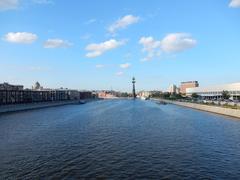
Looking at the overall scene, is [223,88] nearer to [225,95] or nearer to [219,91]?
[219,91]

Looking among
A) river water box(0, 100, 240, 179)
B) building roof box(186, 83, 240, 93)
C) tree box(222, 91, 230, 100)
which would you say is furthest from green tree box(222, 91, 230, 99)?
river water box(0, 100, 240, 179)

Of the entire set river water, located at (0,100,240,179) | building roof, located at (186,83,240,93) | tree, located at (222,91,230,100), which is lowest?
river water, located at (0,100,240,179)

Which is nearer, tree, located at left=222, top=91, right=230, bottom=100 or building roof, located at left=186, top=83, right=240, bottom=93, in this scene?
building roof, located at left=186, top=83, right=240, bottom=93

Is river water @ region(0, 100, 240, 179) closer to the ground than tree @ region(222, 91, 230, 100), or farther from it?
closer to the ground

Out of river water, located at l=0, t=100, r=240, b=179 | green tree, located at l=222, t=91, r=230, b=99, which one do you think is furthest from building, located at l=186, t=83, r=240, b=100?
river water, located at l=0, t=100, r=240, b=179

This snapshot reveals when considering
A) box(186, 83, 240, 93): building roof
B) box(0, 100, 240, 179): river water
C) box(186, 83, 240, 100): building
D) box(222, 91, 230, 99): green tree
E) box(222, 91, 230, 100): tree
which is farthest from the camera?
box(222, 91, 230, 99): green tree

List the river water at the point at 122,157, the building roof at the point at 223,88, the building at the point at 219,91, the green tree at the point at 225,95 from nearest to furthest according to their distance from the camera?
the river water at the point at 122,157, the building roof at the point at 223,88, the building at the point at 219,91, the green tree at the point at 225,95

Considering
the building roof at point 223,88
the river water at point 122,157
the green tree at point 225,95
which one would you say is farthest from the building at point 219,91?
the river water at point 122,157

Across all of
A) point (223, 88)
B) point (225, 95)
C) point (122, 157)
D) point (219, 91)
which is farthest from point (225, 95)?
point (122, 157)

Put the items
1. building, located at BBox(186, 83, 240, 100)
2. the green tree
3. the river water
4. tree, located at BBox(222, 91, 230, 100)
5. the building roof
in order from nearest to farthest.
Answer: the river water, the building roof, building, located at BBox(186, 83, 240, 100), tree, located at BBox(222, 91, 230, 100), the green tree

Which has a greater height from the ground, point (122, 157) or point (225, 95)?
point (225, 95)

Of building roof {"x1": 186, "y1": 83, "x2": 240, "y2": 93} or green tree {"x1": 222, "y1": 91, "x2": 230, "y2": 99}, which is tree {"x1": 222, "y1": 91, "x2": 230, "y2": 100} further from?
building roof {"x1": 186, "y1": 83, "x2": 240, "y2": 93}

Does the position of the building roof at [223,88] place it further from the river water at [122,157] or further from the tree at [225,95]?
the river water at [122,157]

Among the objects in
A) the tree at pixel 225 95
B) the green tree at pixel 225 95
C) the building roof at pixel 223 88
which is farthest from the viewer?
the green tree at pixel 225 95
